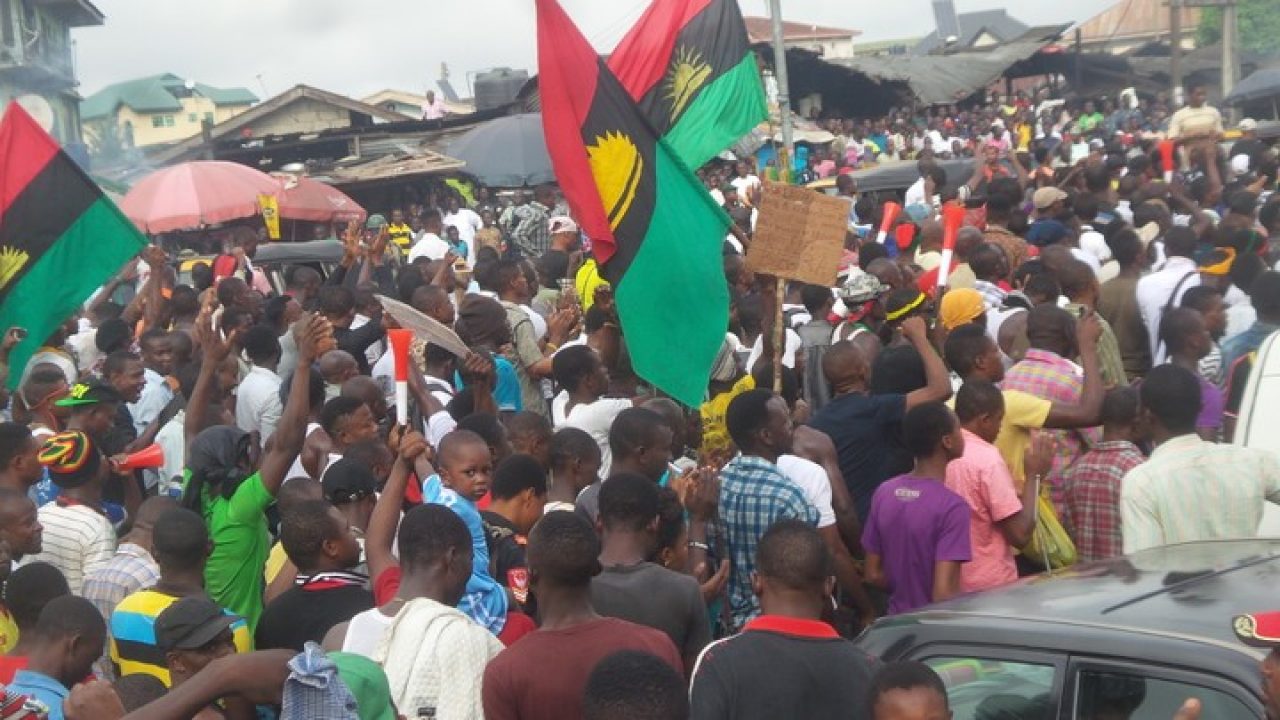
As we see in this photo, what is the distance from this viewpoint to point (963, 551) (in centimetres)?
621

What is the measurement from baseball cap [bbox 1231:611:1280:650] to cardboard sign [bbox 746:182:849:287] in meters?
4.46

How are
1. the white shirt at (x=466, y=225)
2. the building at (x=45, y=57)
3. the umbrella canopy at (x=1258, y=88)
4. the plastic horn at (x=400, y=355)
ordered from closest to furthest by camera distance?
the plastic horn at (x=400, y=355) < the white shirt at (x=466, y=225) < the umbrella canopy at (x=1258, y=88) < the building at (x=45, y=57)

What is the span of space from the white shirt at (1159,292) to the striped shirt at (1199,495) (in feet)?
13.5

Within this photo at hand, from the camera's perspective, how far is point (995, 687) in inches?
176

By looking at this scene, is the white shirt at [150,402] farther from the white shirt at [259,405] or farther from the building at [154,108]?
the building at [154,108]

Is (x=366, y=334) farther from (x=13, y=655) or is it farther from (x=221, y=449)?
(x=13, y=655)

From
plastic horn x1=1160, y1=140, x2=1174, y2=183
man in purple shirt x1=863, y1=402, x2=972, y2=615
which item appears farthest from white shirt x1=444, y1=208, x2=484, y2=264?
man in purple shirt x1=863, y1=402, x2=972, y2=615

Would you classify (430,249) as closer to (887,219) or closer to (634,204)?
(887,219)

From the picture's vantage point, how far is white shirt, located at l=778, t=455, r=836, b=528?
6.66 metres

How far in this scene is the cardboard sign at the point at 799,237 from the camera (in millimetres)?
8266

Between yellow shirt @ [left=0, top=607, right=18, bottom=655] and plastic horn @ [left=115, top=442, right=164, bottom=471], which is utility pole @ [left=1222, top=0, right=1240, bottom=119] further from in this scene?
yellow shirt @ [left=0, top=607, right=18, bottom=655]

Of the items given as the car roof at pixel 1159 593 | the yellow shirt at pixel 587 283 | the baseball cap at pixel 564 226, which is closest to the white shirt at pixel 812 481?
the car roof at pixel 1159 593

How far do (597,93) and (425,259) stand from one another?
26.2 ft

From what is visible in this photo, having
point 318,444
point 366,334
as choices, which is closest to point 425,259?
point 366,334
